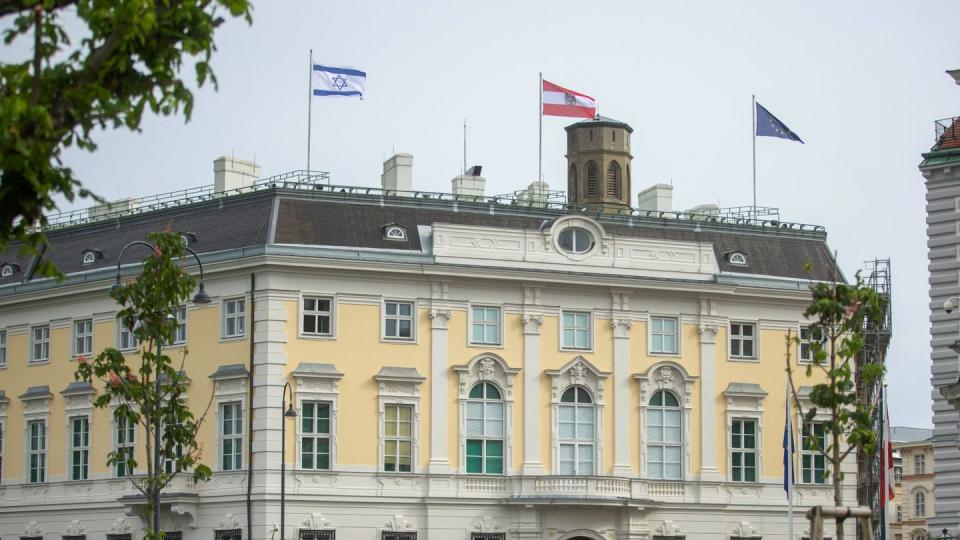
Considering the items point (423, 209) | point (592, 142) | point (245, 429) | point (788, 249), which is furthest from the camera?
point (592, 142)

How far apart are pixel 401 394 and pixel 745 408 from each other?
14216 mm

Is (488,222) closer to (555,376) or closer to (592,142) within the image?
(555,376)

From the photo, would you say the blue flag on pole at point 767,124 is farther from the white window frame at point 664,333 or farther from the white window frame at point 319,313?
the white window frame at point 319,313

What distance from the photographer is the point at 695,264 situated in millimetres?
76188

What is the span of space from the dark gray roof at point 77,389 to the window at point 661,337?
70.4 feet

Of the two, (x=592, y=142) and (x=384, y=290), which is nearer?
(x=384, y=290)

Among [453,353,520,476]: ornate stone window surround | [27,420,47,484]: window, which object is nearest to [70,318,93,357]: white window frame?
[27,420,47,484]: window

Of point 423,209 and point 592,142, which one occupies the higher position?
point 592,142

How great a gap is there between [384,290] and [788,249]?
1811 centimetres

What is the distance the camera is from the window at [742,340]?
7675 cm

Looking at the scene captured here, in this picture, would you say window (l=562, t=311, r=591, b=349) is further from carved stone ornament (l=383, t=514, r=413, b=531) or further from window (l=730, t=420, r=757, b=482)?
carved stone ornament (l=383, t=514, r=413, b=531)

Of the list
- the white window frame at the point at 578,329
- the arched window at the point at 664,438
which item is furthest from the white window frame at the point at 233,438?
the arched window at the point at 664,438

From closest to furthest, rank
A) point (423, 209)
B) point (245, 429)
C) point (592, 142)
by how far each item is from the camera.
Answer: point (245, 429), point (423, 209), point (592, 142)

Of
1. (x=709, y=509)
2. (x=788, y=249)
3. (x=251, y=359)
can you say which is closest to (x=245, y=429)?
(x=251, y=359)
